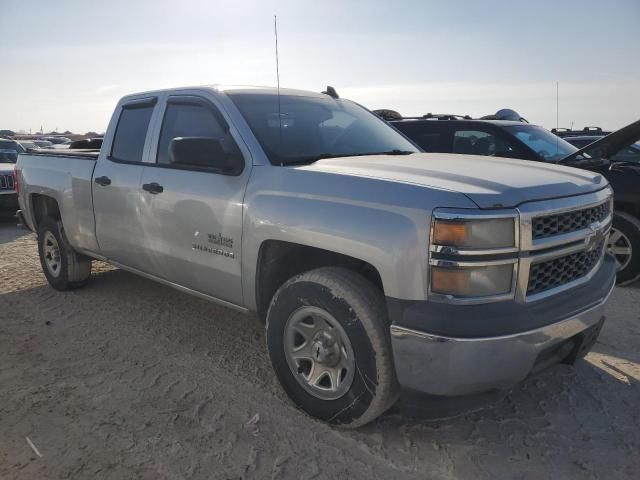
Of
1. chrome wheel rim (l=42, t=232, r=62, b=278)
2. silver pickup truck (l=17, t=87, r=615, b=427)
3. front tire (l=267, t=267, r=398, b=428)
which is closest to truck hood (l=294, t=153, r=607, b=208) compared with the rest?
silver pickup truck (l=17, t=87, r=615, b=427)

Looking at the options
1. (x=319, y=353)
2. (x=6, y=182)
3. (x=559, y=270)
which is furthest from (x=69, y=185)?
(x=6, y=182)

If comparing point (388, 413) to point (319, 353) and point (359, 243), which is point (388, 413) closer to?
point (319, 353)

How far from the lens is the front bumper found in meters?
2.26

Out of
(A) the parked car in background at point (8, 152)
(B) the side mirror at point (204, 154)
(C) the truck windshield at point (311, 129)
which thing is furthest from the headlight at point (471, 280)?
(A) the parked car in background at point (8, 152)

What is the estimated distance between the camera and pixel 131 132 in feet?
14.2

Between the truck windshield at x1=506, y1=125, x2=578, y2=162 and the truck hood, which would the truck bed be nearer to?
the truck hood

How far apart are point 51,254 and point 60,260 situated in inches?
10.3

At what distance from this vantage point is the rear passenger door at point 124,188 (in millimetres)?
4027

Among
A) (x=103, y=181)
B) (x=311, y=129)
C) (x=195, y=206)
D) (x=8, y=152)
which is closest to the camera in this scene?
(x=195, y=206)

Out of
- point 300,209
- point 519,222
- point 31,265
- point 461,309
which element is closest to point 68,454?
point 300,209

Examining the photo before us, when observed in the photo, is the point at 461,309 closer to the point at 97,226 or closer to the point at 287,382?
the point at 287,382

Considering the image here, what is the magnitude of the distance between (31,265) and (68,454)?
477cm

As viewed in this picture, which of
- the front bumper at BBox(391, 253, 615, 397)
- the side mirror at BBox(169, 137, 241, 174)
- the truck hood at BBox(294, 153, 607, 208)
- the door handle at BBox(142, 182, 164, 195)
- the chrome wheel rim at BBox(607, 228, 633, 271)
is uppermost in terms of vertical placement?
the side mirror at BBox(169, 137, 241, 174)

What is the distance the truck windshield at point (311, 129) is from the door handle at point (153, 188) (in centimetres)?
82
